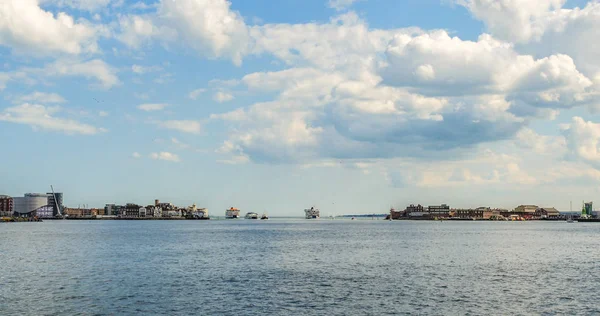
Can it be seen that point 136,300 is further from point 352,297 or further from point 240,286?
point 352,297

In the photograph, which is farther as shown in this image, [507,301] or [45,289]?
[45,289]

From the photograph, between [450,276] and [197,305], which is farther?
[450,276]

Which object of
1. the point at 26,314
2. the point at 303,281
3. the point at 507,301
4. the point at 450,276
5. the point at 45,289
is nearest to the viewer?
the point at 26,314

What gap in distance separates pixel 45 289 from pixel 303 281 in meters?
29.3

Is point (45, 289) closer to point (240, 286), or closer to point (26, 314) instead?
point (26, 314)

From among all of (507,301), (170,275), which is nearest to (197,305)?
(170,275)

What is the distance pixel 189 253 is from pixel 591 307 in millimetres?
76541

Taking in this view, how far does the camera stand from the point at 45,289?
6050 centimetres

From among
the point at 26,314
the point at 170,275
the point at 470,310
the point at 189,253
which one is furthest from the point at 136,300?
the point at 189,253

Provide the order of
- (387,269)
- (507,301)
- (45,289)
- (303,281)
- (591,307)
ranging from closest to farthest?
(591,307), (507,301), (45,289), (303,281), (387,269)

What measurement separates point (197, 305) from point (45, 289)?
20326mm

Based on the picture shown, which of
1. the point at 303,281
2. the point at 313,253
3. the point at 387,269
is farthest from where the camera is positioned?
the point at 313,253

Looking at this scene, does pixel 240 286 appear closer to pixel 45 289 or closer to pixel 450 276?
pixel 45 289

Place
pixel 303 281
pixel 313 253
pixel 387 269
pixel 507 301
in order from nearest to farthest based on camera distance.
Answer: pixel 507 301 < pixel 303 281 < pixel 387 269 < pixel 313 253
